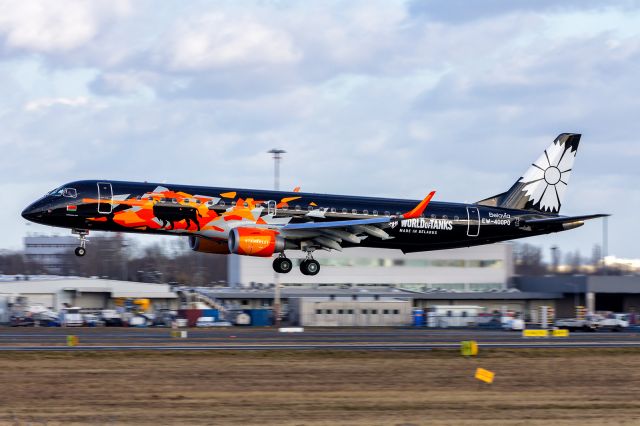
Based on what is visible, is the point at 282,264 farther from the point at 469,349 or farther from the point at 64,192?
the point at 64,192

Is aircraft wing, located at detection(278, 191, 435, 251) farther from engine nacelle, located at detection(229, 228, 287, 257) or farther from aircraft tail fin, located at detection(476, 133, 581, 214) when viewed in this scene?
aircraft tail fin, located at detection(476, 133, 581, 214)

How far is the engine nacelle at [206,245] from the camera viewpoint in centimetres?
5409

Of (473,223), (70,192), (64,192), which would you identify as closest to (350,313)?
(473,223)

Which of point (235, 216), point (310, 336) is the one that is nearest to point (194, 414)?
point (235, 216)

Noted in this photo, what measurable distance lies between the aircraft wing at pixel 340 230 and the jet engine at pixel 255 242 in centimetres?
62

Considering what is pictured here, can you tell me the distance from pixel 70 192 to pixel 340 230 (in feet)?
44.9

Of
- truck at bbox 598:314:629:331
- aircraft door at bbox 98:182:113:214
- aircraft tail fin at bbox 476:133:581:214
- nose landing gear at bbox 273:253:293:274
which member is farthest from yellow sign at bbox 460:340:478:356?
truck at bbox 598:314:629:331

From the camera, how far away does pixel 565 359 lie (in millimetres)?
49125

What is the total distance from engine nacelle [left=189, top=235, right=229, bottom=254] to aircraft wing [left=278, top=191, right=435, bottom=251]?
345cm

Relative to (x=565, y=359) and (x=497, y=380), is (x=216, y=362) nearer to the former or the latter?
(x=497, y=380)

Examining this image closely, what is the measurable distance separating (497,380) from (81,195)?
22070 mm

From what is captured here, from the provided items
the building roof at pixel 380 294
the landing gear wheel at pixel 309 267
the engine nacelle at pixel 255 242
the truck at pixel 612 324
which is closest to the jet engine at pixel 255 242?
the engine nacelle at pixel 255 242

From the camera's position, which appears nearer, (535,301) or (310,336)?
(310,336)

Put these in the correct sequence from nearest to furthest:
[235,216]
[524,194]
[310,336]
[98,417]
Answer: [98,417], [235,216], [524,194], [310,336]
